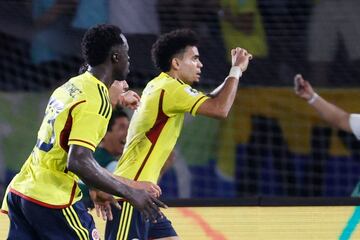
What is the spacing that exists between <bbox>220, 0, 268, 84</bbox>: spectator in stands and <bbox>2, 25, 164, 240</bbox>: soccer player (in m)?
4.43

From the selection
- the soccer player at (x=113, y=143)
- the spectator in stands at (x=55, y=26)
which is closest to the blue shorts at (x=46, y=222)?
the soccer player at (x=113, y=143)

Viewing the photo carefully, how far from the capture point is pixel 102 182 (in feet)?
18.0

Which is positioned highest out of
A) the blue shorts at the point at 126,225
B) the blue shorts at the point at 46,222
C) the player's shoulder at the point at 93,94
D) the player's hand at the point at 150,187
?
the player's shoulder at the point at 93,94

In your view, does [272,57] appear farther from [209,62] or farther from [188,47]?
[188,47]

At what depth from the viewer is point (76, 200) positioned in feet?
19.0

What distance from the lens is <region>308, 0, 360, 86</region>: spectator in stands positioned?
402 inches

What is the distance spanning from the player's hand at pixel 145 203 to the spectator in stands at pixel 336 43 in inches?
194

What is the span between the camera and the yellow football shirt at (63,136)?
5555 millimetres

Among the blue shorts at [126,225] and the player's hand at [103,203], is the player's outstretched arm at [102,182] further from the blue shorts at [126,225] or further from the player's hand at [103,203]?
the blue shorts at [126,225]

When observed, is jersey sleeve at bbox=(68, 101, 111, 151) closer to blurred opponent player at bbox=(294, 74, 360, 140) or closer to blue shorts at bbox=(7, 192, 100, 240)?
blue shorts at bbox=(7, 192, 100, 240)

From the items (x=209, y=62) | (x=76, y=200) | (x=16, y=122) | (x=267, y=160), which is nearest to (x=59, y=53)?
(x=16, y=122)

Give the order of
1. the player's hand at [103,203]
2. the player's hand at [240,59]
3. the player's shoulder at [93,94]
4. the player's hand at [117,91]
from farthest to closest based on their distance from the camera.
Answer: the player's hand at [240,59], the player's hand at [117,91], the player's hand at [103,203], the player's shoulder at [93,94]

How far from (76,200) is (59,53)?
15.3ft

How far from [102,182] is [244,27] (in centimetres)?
506
